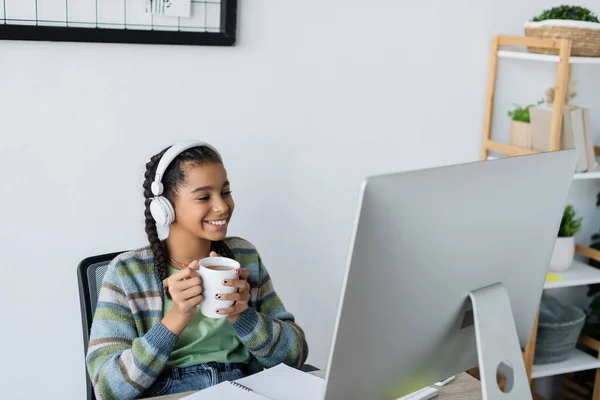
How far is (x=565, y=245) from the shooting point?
273 centimetres

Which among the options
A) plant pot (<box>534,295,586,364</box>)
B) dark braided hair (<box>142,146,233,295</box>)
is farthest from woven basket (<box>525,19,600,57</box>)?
dark braided hair (<box>142,146,233,295</box>)

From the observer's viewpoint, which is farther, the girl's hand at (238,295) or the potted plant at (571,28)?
the potted plant at (571,28)

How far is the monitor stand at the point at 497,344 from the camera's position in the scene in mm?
1166

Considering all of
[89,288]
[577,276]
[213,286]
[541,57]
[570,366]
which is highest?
[541,57]

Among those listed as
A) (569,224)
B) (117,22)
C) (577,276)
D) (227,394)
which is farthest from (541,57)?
(227,394)

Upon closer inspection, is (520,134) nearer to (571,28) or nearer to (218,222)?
(571,28)

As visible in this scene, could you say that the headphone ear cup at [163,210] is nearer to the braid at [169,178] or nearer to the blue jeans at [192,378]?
the braid at [169,178]

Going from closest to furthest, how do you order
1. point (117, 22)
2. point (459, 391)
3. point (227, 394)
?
1. point (227, 394)
2. point (459, 391)
3. point (117, 22)

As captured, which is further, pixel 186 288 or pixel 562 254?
pixel 562 254

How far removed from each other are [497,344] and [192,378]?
26.9 inches

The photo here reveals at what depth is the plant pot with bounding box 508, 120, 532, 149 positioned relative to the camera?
2656 mm

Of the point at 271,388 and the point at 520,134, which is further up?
the point at 520,134

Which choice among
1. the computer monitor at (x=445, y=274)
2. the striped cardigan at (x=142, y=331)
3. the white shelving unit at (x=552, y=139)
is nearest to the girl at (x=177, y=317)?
the striped cardigan at (x=142, y=331)

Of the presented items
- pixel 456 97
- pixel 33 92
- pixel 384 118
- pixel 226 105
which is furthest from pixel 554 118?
pixel 33 92
